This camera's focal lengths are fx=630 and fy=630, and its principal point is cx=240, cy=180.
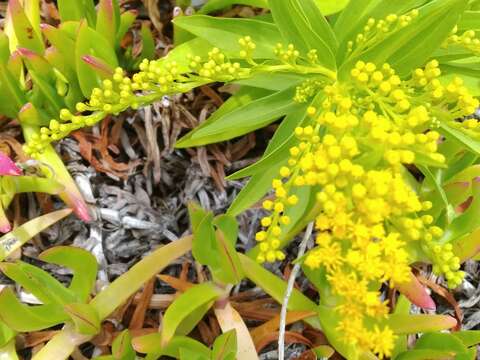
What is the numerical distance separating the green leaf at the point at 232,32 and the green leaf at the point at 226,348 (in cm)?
55

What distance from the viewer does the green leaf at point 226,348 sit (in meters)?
1.05

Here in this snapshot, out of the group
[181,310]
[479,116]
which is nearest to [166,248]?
[181,310]

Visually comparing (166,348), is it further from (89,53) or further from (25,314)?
(89,53)

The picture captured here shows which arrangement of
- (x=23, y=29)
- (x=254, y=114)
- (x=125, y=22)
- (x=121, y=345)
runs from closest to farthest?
(x=121, y=345) < (x=254, y=114) < (x=23, y=29) < (x=125, y=22)

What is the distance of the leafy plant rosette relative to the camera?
2.91 feet

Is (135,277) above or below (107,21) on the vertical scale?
below

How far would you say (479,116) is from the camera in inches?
58.3

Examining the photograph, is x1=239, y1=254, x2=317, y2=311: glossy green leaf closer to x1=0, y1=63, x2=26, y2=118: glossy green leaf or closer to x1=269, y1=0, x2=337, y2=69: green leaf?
x1=269, y1=0, x2=337, y2=69: green leaf

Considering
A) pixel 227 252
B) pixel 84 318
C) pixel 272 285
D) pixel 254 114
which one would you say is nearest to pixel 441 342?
pixel 272 285

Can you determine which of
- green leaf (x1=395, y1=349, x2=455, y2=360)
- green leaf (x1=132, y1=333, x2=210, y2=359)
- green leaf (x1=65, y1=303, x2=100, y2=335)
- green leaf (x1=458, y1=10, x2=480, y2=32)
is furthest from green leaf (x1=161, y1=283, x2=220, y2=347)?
green leaf (x1=458, y1=10, x2=480, y2=32)

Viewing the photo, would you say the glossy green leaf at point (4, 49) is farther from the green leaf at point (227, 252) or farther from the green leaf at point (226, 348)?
the green leaf at point (226, 348)

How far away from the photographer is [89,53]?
4.19ft

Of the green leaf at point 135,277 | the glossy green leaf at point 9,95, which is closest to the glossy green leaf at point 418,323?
the green leaf at point 135,277

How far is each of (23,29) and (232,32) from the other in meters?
0.44
